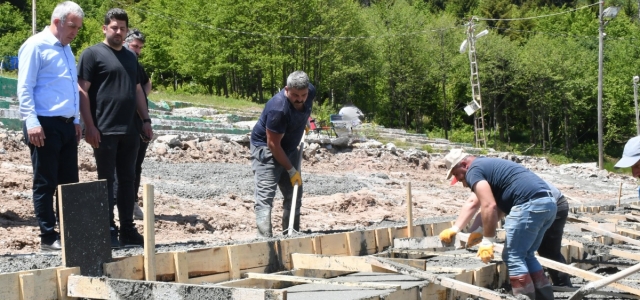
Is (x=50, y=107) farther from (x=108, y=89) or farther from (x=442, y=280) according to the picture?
(x=442, y=280)

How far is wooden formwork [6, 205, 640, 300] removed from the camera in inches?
159

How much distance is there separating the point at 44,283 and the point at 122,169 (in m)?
1.63

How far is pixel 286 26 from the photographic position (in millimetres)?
39969

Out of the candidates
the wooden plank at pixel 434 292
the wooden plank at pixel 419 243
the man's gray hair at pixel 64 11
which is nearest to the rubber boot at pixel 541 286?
the wooden plank at pixel 434 292

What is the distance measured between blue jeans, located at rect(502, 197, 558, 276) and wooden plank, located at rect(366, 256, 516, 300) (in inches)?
14.9

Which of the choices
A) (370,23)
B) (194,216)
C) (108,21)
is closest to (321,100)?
(370,23)

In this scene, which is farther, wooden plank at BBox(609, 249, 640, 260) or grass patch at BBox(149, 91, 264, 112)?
grass patch at BBox(149, 91, 264, 112)

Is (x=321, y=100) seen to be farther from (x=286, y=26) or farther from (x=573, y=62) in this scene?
(x=573, y=62)

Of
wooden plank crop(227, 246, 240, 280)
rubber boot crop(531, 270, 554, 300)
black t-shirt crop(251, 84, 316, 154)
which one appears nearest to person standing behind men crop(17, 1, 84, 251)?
wooden plank crop(227, 246, 240, 280)

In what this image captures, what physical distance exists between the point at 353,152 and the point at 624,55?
108 feet

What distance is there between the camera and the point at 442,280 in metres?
5.05

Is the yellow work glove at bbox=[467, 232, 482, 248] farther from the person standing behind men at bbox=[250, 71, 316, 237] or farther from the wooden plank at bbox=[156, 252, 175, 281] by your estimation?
the wooden plank at bbox=[156, 252, 175, 281]

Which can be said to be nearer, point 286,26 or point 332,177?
point 332,177

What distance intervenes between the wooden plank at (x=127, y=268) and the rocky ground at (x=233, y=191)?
1.21 ft
